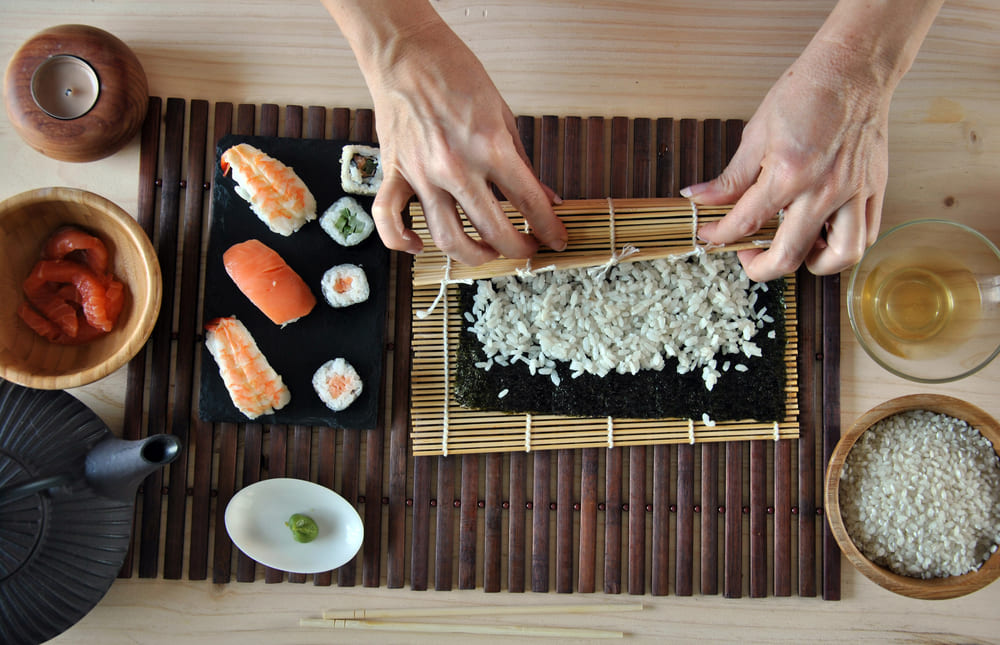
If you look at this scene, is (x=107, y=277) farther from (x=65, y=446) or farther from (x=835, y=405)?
(x=835, y=405)

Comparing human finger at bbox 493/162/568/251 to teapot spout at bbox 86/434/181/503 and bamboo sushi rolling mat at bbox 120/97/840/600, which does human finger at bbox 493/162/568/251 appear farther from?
teapot spout at bbox 86/434/181/503

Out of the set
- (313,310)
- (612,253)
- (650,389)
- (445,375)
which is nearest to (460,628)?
(445,375)

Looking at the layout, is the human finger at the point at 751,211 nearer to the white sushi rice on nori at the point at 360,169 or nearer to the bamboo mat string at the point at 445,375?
the bamboo mat string at the point at 445,375

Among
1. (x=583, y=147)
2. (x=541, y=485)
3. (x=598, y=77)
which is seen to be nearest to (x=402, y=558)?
(x=541, y=485)

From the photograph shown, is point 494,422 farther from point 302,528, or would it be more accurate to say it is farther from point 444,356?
point 302,528

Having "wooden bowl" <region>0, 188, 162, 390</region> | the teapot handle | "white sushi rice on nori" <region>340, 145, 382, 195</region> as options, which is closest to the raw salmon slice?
"wooden bowl" <region>0, 188, 162, 390</region>

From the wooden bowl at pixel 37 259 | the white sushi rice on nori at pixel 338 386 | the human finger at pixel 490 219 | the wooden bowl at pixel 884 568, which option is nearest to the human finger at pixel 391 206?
the human finger at pixel 490 219

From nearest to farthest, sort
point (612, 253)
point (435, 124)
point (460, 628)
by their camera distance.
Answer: point (435, 124)
point (612, 253)
point (460, 628)
